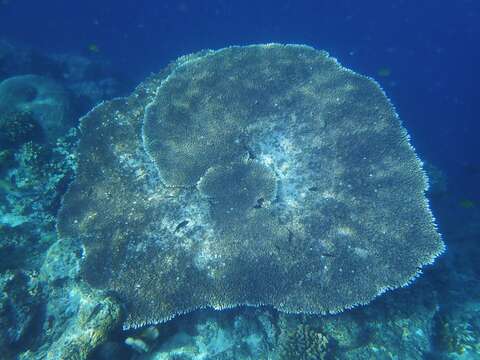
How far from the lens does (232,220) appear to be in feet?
17.9

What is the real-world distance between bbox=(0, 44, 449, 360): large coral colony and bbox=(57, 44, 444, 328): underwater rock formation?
0.07ft

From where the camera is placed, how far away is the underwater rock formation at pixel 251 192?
5.10 metres

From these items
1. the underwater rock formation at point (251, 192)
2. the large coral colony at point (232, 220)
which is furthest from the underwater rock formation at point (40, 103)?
the underwater rock formation at point (251, 192)

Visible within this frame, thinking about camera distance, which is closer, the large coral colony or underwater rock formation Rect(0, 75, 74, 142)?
the large coral colony

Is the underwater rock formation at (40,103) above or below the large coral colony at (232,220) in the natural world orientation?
above

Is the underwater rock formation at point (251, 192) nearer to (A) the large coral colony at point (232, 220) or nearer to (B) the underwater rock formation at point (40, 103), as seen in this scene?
(A) the large coral colony at point (232, 220)

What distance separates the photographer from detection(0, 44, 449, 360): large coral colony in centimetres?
507

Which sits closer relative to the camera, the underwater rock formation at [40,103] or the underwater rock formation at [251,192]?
the underwater rock formation at [251,192]

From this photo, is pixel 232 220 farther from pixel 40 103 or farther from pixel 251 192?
pixel 40 103

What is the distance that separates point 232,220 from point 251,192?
57cm

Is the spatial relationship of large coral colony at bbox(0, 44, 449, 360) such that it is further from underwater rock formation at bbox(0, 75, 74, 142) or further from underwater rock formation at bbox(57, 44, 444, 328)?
underwater rock formation at bbox(0, 75, 74, 142)

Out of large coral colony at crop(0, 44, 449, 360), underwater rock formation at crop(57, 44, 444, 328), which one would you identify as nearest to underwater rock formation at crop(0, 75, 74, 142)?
large coral colony at crop(0, 44, 449, 360)

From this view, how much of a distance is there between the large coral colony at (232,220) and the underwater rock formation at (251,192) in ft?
0.07

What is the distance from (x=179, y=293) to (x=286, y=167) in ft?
9.18
